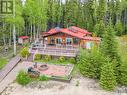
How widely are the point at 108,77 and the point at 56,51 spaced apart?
11.7 meters

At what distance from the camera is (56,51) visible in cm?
4000

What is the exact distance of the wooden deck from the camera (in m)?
39.2

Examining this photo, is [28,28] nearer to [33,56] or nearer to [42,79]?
[33,56]

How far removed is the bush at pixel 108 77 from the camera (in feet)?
99.6

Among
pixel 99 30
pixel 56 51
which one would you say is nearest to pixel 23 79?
pixel 56 51

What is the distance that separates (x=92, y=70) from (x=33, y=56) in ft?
34.9

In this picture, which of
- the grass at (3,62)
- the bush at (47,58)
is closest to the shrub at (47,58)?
the bush at (47,58)

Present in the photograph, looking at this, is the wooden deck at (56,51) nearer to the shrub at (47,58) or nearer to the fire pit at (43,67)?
the shrub at (47,58)

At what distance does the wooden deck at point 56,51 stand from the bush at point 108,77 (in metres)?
8.56

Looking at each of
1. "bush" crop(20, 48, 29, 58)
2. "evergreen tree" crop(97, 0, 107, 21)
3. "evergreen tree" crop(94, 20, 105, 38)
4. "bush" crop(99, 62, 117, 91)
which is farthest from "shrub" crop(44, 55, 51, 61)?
"evergreen tree" crop(97, 0, 107, 21)

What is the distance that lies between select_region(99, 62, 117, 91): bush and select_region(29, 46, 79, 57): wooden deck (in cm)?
856

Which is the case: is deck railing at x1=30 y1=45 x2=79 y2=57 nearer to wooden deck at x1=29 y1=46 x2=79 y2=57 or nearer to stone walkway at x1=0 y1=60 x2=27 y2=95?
wooden deck at x1=29 y1=46 x2=79 y2=57

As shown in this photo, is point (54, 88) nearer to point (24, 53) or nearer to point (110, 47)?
point (110, 47)

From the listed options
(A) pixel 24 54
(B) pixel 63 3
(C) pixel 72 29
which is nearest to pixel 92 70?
(A) pixel 24 54
